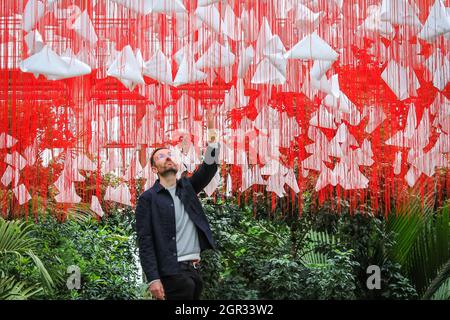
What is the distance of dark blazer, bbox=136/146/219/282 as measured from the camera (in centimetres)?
255

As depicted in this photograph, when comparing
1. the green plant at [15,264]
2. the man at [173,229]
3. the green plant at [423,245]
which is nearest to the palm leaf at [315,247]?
the green plant at [423,245]

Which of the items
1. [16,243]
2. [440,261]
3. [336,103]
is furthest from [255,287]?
[336,103]

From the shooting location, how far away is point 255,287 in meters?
4.88

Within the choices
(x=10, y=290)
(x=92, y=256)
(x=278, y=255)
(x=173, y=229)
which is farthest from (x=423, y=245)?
(x=173, y=229)

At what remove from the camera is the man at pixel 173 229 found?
2551 mm

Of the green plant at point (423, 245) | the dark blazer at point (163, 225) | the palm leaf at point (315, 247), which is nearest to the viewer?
the dark blazer at point (163, 225)

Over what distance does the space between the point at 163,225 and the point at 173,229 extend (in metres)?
0.04

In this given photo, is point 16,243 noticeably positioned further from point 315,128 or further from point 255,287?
point 315,128

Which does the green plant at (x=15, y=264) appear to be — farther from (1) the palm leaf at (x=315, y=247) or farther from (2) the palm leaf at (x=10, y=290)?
(1) the palm leaf at (x=315, y=247)

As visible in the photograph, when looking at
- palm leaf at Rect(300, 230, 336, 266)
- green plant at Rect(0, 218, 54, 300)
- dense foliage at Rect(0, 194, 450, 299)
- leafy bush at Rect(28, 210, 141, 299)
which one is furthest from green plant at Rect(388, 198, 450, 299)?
green plant at Rect(0, 218, 54, 300)

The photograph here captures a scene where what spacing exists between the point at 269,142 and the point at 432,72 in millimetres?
767

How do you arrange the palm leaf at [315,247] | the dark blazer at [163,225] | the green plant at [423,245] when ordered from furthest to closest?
the palm leaf at [315,247] → the green plant at [423,245] → the dark blazer at [163,225]

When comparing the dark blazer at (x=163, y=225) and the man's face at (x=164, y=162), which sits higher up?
the man's face at (x=164, y=162)

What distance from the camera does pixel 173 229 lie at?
2.59m
